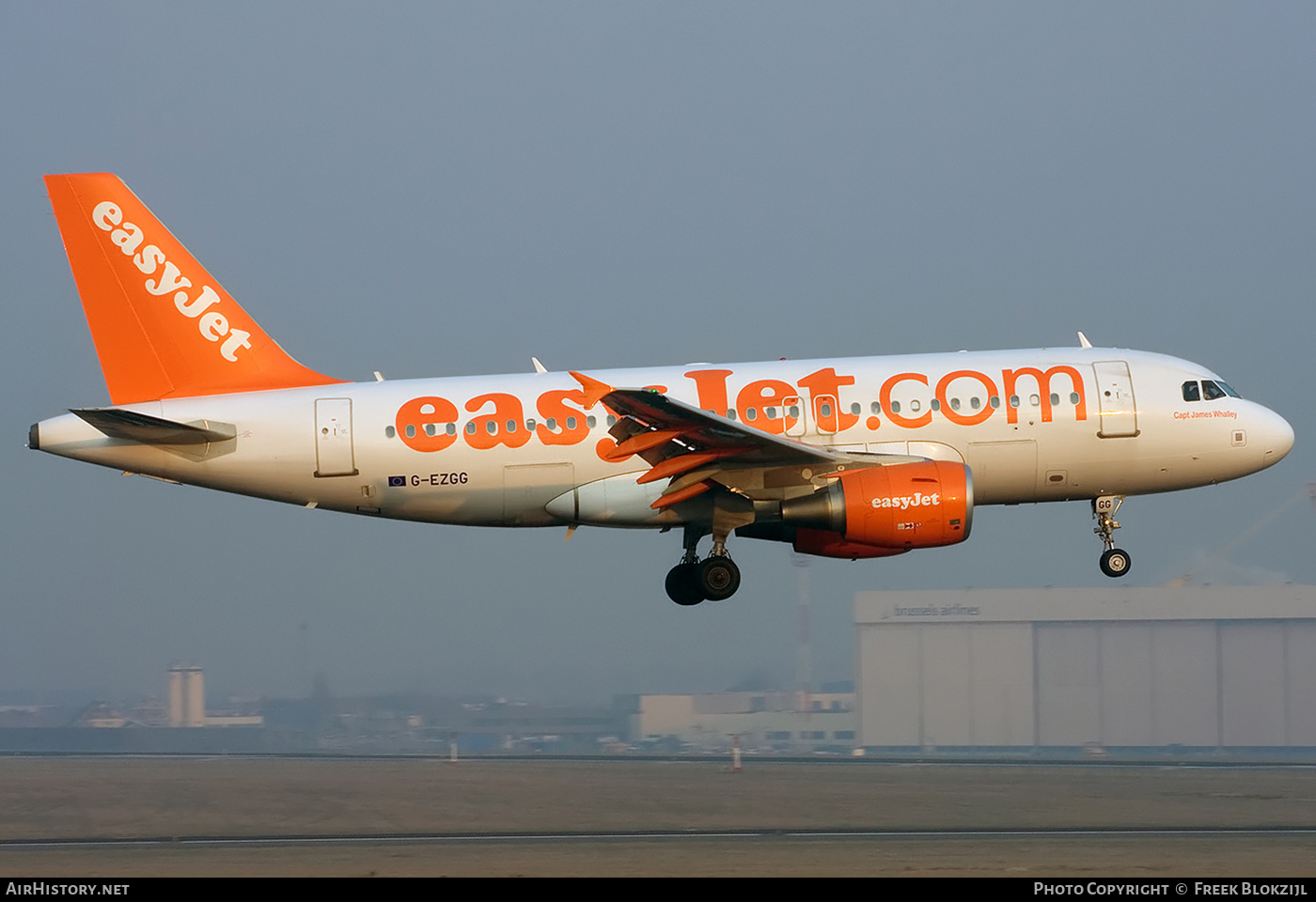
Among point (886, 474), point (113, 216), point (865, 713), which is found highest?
point (113, 216)

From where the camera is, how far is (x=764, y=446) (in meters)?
26.7

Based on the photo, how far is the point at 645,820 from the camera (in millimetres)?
31422

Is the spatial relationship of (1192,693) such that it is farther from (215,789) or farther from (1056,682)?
(215,789)

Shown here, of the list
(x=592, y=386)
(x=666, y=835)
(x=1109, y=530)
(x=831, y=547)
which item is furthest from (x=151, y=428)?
(x=1109, y=530)

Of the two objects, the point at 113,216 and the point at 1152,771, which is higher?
the point at 113,216

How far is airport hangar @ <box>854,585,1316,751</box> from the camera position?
80.9 metres

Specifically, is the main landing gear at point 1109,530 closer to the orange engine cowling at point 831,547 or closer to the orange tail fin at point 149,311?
the orange engine cowling at point 831,547

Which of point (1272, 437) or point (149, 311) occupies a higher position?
point (149, 311)

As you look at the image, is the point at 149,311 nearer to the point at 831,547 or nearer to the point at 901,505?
the point at 831,547

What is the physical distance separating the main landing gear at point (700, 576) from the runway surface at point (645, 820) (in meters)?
4.56

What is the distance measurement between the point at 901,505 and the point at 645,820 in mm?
9384

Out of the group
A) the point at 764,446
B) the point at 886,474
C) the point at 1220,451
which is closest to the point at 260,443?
the point at 764,446
